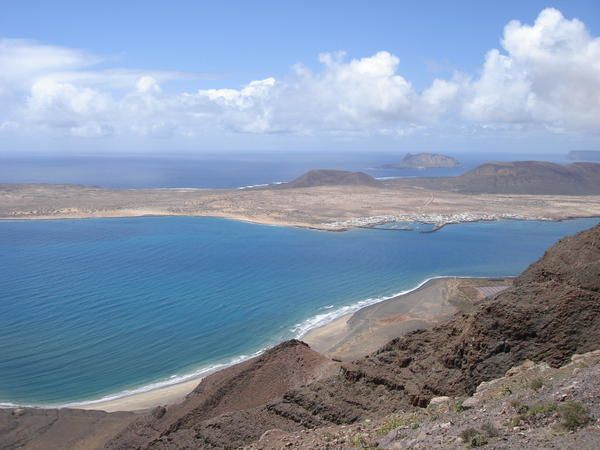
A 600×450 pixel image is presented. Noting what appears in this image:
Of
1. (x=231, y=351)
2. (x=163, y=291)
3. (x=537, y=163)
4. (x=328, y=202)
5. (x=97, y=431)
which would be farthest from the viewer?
(x=537, y=163)

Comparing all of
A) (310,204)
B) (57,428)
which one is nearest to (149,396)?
(57,428)

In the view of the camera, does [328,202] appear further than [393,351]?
Yes

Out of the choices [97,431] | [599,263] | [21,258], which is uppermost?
[599,263]

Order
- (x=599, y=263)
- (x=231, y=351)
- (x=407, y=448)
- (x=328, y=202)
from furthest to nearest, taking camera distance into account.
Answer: (x=328, y=202), (x=231, y=351), (x=599, y=263), (x=407, y=448)

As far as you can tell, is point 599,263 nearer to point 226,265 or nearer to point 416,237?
point 226,265

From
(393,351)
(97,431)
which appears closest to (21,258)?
(97,431)

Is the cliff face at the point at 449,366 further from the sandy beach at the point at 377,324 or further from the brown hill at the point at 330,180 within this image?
the brown hill at the point at 330,180

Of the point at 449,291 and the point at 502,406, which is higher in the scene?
the point at 502,406
